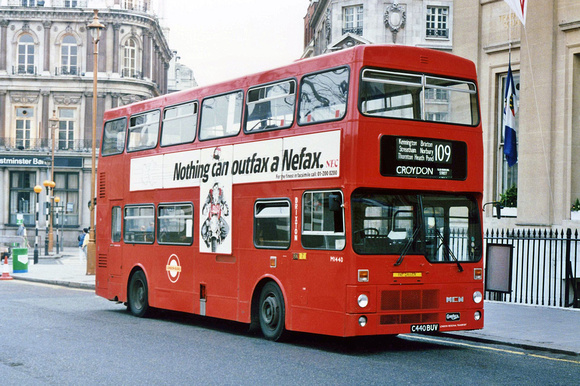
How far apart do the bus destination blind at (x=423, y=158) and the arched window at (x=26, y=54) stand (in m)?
59.8

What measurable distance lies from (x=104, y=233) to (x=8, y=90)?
170 feet

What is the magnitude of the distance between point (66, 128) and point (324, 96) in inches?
2256

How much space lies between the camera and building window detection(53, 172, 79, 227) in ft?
218

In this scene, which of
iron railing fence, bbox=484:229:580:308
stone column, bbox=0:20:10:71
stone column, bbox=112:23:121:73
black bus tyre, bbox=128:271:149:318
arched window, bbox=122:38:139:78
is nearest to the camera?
black bus tyre, bbox=128:271:149:318

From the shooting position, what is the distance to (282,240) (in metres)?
13.2

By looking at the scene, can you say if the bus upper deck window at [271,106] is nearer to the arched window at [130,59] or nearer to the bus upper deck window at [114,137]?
the bus upper deck window at [114,137]

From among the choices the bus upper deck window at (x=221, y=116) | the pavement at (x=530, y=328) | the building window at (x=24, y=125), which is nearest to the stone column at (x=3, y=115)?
the building window at (x=24, y=125)

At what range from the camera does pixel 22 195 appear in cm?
6688

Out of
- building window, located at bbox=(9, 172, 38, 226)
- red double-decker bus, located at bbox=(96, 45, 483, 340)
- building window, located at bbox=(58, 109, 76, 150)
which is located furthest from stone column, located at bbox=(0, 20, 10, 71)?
red double-decker bus, located at bbox=(96, 45, 483, 340)

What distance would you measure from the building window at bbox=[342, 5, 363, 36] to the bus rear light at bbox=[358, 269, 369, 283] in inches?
1743

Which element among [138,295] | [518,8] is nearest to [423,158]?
[138,295]

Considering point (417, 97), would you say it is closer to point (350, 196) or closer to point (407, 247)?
point (350, 196)

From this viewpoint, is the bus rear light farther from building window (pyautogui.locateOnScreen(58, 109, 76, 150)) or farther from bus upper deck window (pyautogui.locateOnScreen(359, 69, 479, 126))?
building window (pyautogui.locateOnScreen(58, 109, 76, 150))

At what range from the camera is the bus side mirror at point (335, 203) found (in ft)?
39.0
